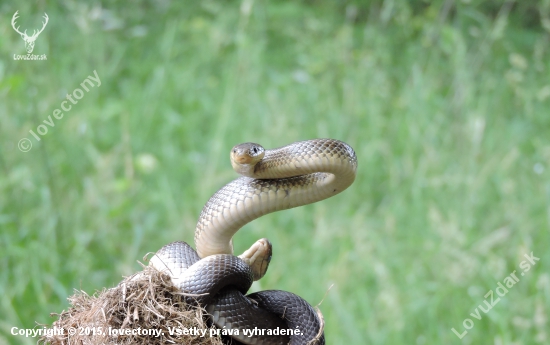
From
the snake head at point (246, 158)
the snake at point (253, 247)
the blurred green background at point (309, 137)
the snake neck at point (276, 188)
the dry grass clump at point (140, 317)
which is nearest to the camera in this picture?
the dry grass clump at point (140, 317)

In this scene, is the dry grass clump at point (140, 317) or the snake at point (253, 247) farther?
the snake at point (253, 247)

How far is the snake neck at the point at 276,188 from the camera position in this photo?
6.77ft

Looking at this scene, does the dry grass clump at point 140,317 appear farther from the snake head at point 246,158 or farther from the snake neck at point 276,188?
the snake head at point 246,158

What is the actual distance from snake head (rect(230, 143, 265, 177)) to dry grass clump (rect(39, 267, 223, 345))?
0.61 m

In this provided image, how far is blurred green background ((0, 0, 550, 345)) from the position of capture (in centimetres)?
440

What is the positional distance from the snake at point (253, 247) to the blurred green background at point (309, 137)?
1.69 metres

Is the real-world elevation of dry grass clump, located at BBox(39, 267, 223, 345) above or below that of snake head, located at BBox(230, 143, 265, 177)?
below

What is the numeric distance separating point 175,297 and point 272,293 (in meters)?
0.39

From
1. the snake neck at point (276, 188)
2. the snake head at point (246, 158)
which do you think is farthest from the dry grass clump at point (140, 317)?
the snake head at point (246, 158)

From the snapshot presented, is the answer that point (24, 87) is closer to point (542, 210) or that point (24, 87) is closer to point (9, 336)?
point (9, 336)

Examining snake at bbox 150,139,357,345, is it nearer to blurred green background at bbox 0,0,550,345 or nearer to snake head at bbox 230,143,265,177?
snake head at bbox 230,143,265,177

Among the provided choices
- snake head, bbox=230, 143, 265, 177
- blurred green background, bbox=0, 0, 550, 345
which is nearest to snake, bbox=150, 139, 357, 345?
snake head, bbox=230, 143, 265, 177

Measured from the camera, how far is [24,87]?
5.20 metres

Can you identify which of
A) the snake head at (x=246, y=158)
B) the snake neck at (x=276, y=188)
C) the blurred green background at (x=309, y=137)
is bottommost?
the blurred green background at (x=309, y=137)
